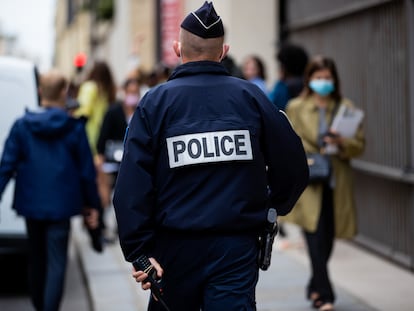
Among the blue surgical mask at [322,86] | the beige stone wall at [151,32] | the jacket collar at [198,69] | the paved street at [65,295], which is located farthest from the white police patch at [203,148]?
the beige stone wall at [151,32]

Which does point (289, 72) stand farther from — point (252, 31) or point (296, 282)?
point (252, 31)

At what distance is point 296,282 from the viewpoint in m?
7.77

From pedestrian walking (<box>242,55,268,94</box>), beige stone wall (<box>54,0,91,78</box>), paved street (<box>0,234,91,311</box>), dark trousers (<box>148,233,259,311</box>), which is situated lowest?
paved street (<box>0,234,91,311</box>)

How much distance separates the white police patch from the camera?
12.8ft

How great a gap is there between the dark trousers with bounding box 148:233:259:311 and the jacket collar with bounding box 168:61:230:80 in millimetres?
694

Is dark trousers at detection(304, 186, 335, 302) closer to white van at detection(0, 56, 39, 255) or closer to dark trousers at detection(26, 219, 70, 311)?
dark trousers at detection(26, 219, 70, 311)

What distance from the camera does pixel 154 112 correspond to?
12.9ft

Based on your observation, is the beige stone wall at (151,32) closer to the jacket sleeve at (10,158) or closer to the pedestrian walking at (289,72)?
the pedestrian walking at (289,72)

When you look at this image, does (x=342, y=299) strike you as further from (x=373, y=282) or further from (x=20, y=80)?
(x=20, y=80)

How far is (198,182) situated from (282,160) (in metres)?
0.43

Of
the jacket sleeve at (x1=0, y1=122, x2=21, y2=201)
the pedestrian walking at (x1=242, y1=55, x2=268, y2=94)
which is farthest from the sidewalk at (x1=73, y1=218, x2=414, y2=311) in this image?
the pedestrian walking at (x1=242, y1=55, x2=268, y2=94)

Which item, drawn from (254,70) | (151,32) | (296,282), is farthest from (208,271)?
(151,32)

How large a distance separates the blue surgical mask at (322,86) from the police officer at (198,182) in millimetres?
2659

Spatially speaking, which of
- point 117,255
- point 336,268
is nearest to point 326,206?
point 336,268
